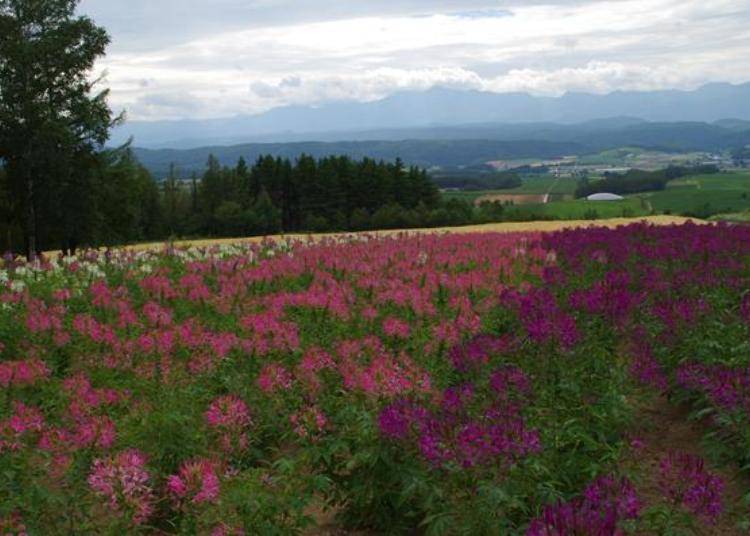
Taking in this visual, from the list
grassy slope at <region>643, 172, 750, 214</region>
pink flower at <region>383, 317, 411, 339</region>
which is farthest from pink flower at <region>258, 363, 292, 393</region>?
grassy slope at <region>643, 172, 750, 214</region>

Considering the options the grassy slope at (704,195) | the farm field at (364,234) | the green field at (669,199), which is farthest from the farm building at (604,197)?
the farm field at (364,234)

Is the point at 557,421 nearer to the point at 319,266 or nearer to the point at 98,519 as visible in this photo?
the point at 98,519

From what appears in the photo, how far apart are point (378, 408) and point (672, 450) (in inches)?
103

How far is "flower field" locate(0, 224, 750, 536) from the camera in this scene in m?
4.44

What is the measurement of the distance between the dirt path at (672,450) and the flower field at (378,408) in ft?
0.08

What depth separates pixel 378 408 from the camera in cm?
587

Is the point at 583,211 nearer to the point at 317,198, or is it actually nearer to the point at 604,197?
the point at 317,198

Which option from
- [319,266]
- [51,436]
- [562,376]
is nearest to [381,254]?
[319,266]

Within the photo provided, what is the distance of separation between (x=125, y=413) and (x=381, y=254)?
27.5 feet

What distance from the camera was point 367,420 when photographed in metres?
5.42

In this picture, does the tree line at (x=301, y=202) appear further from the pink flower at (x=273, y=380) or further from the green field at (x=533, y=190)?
the green field at (x=533, y=190)

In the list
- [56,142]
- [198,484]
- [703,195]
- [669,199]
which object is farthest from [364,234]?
[703,195]

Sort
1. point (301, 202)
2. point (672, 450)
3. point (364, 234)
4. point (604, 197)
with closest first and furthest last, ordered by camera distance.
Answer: point (672, 450)
point (364, 234)
point (301, 202)
point (604, 197)

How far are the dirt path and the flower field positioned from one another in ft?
0.08
